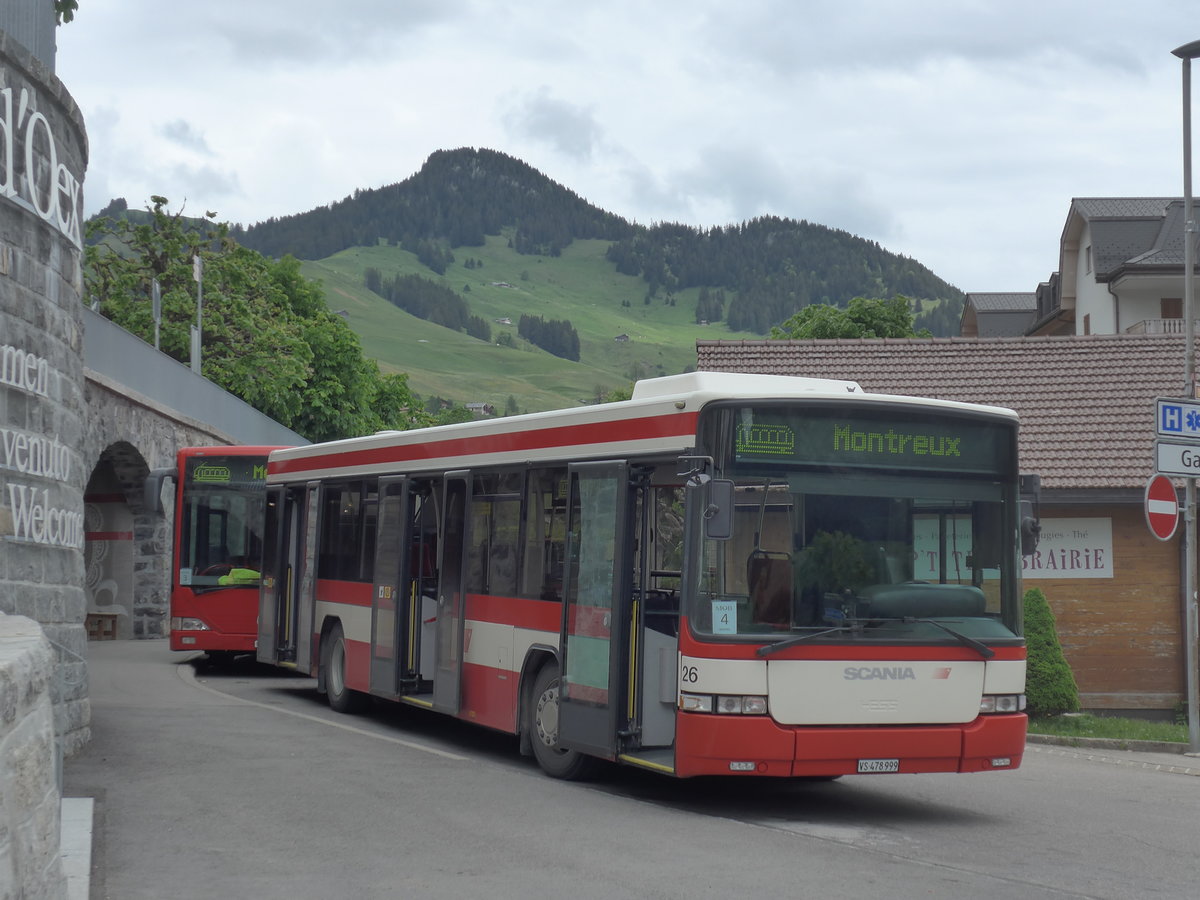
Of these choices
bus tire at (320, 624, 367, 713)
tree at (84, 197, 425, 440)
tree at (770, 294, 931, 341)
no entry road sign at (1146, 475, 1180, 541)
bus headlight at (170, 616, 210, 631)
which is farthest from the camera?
tree at (770, 294, 931, 341)

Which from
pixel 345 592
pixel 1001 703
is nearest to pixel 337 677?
pixel 345 592

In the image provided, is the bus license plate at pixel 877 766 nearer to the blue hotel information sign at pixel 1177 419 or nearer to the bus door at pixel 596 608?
the bus door at pixel 596 608

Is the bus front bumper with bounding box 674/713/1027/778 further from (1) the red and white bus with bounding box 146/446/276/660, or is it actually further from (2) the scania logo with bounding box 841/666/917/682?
(1) the red and white bus with bounding box 146/446/276/660

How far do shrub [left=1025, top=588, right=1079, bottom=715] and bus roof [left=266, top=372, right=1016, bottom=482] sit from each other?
23.0ft

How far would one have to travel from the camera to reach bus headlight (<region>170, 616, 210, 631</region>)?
906 inches

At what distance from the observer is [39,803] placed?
5.62 m

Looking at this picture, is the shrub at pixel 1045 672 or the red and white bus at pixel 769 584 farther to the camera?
the shrub at pixel 1045 672

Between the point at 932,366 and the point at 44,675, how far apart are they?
62.9 ft

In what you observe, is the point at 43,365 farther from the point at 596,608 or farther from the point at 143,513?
the point at 143,513

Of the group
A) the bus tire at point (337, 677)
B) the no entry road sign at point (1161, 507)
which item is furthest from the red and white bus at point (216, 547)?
the no entry road sign at point (1161, 507)

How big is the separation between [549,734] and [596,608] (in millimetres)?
1367

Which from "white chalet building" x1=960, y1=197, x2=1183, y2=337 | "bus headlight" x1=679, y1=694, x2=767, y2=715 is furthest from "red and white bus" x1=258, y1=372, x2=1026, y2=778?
"white chalet building" x1=960, y1=197, x2=1183, y2=337

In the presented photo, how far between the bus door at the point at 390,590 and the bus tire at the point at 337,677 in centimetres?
135

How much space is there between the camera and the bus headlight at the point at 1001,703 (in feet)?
34.0
